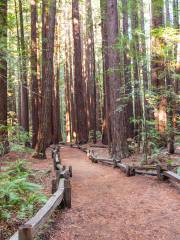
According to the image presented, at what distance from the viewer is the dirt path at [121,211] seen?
19.3ft

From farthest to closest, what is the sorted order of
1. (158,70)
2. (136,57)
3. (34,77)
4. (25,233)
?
(34,77) → (158,70) → (136,57) → (25,233)

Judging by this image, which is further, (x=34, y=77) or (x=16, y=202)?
(x=34, y=77)

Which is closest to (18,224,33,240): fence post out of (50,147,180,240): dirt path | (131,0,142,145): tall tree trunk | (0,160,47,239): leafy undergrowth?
(0,160,47,239): leafy undergrowth

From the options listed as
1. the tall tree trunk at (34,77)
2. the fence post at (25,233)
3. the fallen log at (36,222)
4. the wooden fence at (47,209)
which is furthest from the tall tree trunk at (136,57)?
the fence post at (25,233)

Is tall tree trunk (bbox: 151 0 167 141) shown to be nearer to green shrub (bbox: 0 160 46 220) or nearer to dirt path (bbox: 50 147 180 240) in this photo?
dirt path (bbox: 50 147 180 240)

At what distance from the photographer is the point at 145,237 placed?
18.7ft

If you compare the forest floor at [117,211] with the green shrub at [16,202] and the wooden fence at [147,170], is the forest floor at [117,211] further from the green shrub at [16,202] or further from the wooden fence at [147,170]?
the green shrub at [16,202]

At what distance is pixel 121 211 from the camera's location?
24.0 feet

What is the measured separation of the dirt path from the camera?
588 cm

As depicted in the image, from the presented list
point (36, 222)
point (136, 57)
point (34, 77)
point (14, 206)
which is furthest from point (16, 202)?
point (34, 77)

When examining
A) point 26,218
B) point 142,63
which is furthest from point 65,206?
point 142,63

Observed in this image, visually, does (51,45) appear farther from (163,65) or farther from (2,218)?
(2,218)

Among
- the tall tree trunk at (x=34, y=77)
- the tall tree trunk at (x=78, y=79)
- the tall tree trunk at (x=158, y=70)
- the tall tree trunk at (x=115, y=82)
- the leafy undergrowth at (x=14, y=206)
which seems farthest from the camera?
the tall tree trunk at (x=78, y=79)

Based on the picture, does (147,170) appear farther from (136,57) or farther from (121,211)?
(136,57)
